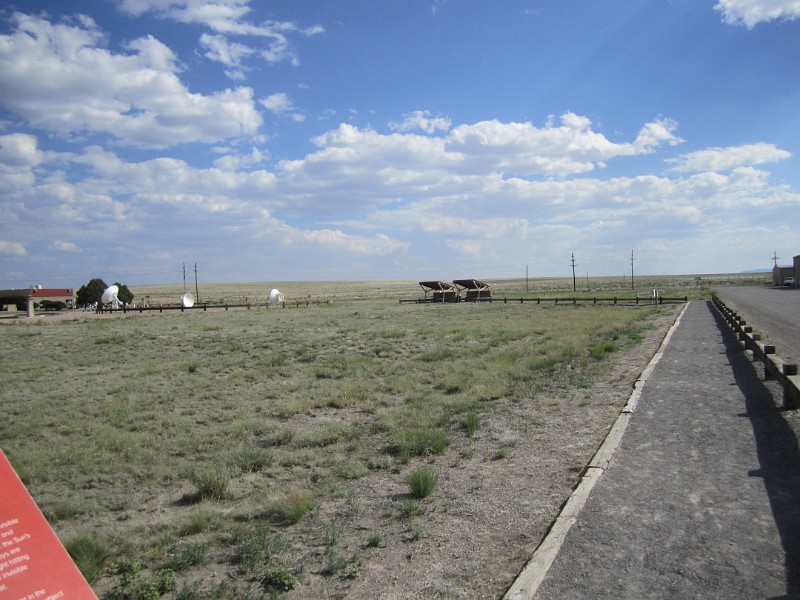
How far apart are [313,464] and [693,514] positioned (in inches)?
190

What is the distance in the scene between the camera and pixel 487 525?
4.98m

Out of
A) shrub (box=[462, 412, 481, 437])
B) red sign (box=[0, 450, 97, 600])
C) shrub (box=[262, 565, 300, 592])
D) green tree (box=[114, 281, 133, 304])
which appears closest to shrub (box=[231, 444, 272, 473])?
shrub (box=[462, 412, 481, 437])

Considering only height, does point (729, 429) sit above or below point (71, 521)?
above

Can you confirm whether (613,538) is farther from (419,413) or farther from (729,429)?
(419,413)

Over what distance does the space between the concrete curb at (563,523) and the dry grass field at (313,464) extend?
0.18m

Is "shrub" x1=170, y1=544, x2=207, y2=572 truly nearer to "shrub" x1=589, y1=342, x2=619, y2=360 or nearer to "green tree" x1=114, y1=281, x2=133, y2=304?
"shrub" x1=589, y1=342, x2=619, y2=360

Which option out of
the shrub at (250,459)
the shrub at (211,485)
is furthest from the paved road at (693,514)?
the shrub at (250,459)

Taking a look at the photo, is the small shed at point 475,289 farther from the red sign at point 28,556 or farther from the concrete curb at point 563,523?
the red sign at point 28,556

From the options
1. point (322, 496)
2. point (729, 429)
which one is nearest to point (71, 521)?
point (322, 496)

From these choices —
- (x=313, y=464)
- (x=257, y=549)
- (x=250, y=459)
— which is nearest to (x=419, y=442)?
(x=313, y=464)

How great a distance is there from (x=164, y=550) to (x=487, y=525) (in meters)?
2.95

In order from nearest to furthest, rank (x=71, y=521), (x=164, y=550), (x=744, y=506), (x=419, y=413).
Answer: (x=744, y=506) → (x=164, y=550) → (x=71, y=521) → (x=419, y=413)

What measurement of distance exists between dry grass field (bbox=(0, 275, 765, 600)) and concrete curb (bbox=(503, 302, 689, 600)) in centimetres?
18

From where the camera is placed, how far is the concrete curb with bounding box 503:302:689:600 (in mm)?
3648
